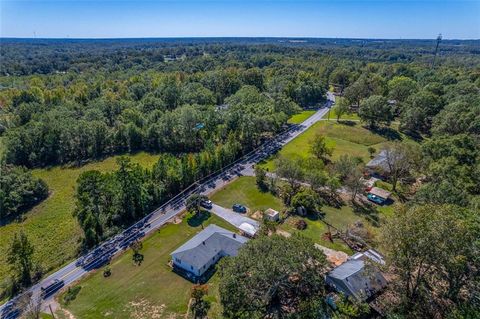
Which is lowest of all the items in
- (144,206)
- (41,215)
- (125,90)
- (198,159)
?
(41,215)

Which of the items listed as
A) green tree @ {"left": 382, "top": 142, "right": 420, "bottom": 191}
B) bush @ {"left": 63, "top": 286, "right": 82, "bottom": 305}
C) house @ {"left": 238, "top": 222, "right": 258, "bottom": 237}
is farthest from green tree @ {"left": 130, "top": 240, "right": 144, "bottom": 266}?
green tree @ {"left": 382, "top": 142, "right": 420, "bottom": 191}

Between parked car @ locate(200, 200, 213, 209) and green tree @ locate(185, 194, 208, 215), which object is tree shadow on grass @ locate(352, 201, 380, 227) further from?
green tree @ locate(185, 194, 208, 215)

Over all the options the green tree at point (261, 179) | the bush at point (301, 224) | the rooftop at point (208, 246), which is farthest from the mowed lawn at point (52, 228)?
the bush at point (301, 224)

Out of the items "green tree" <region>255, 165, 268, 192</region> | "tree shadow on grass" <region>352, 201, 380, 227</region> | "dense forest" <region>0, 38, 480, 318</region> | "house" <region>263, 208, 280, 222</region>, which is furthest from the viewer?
"green tree" <region>255, 165, 268, 192</region>

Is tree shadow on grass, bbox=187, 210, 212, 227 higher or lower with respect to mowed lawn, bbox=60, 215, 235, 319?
higher

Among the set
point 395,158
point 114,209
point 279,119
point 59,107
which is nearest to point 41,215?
point 114,209

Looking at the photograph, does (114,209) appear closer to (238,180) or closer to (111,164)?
(238,180)

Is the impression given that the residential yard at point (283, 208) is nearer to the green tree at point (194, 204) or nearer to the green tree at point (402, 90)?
the green tree at point (194, 204)
